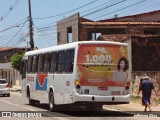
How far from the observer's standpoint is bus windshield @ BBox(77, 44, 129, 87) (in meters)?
19.8

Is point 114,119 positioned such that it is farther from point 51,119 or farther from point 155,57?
point 155,57

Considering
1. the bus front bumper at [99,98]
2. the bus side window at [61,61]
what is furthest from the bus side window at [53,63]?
the bus front bumper at [99,98]

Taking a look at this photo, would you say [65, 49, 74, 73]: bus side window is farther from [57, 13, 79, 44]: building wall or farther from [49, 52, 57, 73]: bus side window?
[57, 13, 79, 44]: building wall

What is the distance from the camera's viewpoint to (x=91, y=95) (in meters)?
19.7

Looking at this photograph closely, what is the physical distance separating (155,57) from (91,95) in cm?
1431

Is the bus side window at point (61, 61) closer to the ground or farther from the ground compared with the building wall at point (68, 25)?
closer to the ground

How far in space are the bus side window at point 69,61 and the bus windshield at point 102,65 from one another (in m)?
0.53

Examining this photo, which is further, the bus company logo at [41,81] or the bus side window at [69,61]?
the bus company logo at [41,81]

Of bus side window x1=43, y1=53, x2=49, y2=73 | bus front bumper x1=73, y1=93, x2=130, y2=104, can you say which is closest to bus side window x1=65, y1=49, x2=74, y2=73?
bus front bumper x1=73, y1=93, x2=130, y2=104

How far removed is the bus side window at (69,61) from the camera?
20219mm

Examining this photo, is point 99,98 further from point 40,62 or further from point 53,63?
point 40,62

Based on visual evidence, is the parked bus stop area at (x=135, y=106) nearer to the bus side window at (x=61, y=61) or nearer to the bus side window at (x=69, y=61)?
the bus side window at (x=61, y=61)

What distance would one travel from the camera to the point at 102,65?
20016 mm

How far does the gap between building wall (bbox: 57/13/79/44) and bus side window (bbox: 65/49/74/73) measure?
1113 inches
